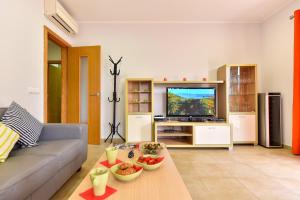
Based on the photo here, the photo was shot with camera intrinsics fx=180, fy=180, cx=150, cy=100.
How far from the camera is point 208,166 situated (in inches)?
94.8

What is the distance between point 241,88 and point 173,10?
2.07 metres

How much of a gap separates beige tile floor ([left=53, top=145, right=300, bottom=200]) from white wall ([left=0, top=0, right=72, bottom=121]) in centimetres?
122

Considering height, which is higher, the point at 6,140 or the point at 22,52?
the point at 22,52

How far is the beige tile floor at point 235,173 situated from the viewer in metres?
1.70

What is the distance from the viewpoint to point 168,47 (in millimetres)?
3887

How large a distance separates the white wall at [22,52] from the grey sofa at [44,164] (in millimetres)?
523

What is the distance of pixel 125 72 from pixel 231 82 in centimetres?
222

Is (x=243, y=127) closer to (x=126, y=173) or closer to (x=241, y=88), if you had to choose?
(x=241, y=88)

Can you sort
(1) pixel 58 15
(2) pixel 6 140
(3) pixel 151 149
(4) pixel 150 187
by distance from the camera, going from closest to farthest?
1. (4) pixel 150 187
2. (2) pixel 6 140
3. (3) pixel 151 149
4. (1) pixel 58 15

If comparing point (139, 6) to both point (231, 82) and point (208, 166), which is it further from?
point (208, 166)

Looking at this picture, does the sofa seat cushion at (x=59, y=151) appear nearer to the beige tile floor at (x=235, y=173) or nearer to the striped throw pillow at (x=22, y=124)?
the striped throw pillow at (x=22, y=124)


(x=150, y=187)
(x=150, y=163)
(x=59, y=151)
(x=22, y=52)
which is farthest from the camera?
(x=22, y=52)

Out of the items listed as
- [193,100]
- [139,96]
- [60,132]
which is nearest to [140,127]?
[139,96]

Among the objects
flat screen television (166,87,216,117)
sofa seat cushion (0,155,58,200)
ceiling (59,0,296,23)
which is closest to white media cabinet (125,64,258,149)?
flat screen television (166,87,216,117)
